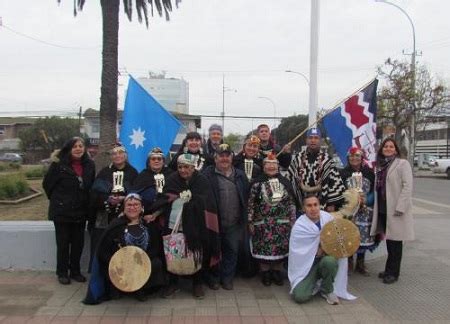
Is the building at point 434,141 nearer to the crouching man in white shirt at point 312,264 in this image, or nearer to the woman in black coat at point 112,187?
the crouching man in white shirt at point 312,264

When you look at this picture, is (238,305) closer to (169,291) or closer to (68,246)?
(169,291)

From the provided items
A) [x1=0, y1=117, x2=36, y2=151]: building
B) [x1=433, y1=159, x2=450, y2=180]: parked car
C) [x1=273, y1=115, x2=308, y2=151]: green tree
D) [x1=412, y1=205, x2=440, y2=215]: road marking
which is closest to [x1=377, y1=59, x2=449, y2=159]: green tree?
[x1=433, y1=159, x2=450, y2=180]: parked car

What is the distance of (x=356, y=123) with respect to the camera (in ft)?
25.0

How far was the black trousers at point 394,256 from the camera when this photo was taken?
21.4ft

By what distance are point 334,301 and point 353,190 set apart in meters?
1.49

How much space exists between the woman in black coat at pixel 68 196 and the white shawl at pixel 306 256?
250cm

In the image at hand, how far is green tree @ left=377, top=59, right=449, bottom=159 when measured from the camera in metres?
35.5

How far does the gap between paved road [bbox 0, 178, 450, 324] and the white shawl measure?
0.72ft

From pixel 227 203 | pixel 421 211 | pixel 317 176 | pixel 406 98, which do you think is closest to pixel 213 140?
pixel 227 203

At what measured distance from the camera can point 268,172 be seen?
6207 mm

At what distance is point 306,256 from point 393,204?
1.42 m

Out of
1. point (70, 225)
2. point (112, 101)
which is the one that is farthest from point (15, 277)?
point (112, 101)

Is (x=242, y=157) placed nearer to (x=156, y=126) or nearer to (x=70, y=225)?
(x=156, y=126)

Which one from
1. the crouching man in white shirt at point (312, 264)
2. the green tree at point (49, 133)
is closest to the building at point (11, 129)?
the green tree at point (49, 133)
